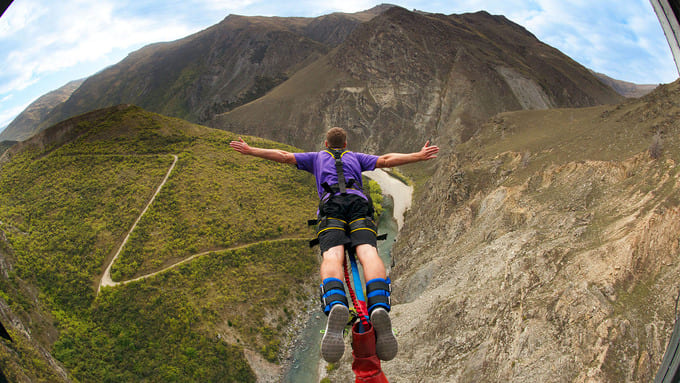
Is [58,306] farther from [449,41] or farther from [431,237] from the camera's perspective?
[449,41]

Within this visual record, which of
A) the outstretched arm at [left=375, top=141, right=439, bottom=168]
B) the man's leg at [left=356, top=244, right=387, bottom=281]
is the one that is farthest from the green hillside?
the outstretched arm at [left=375, top=141, right=439, bottom=168]

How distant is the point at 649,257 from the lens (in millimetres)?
15133

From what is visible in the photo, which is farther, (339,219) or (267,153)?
(267,153)

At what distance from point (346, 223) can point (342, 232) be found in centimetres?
21

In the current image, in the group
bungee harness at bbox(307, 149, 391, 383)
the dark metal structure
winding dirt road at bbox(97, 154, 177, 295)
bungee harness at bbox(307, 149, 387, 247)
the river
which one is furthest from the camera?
winding dirt road at bbox(97, 154, 177, 295)

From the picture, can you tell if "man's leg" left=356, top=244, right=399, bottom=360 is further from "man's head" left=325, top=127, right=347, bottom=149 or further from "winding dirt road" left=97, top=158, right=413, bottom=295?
"winding dirt road" left=97, top=158, right=413, bottom=295

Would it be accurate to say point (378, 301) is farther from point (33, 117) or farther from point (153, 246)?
point (33, 117)

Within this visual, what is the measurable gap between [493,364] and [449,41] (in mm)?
91603

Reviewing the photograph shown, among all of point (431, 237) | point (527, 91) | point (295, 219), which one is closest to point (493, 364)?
point (431, 237)

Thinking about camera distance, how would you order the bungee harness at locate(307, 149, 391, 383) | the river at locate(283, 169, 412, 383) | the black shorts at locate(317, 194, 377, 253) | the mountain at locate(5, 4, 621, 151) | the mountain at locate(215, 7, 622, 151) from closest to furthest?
the bungee harness at locate(307, 149, 391, 383), the black shorts at locate(317, 194, 377, 253), the river at locate(283, 169, 412, 383), the mountain at locate(215, 7, 622, 151), the mountain at locate(5, 4, 621, 151)

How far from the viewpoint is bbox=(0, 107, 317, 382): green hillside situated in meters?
29.5

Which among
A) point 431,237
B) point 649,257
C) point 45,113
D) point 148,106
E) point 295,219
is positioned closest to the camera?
point 649,257

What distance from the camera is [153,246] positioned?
3688cm

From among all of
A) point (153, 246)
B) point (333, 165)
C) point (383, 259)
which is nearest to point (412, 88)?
point (383, 259)
